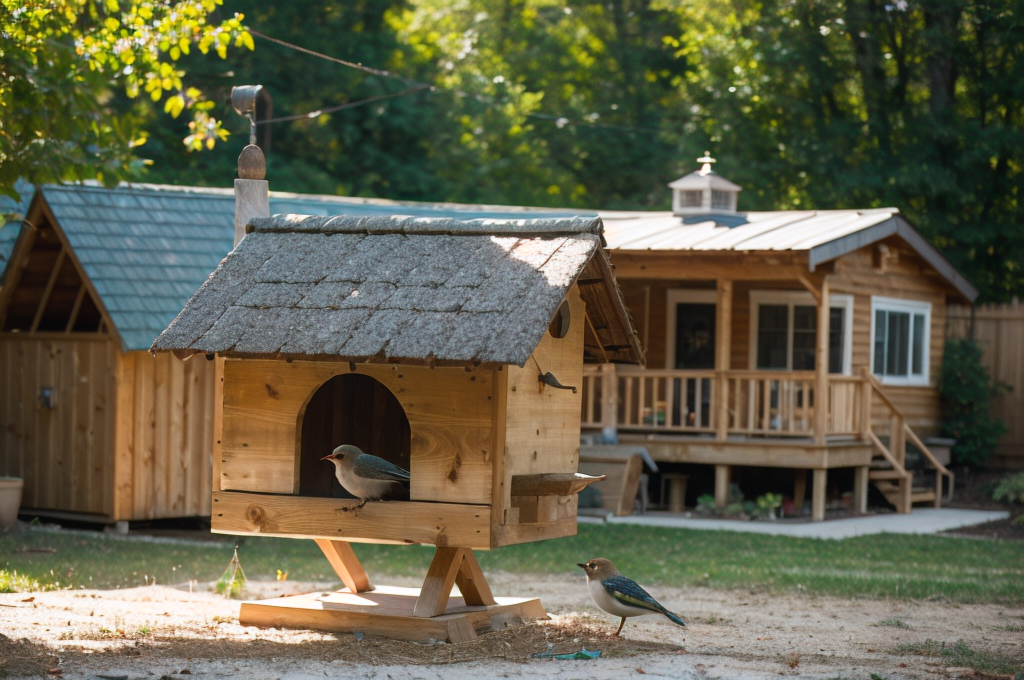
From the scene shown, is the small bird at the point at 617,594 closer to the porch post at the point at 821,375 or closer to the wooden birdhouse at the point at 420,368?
the wooden birdhouse at the point at 420,368

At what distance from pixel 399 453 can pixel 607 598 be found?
5.97 ft

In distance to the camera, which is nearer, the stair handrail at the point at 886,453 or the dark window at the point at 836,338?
the stair handrail at the point at 886,453

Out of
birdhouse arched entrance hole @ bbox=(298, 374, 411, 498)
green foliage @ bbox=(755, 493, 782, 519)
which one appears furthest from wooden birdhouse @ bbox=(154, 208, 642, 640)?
green foliage @ bbox=(755, 493, 782, 519)

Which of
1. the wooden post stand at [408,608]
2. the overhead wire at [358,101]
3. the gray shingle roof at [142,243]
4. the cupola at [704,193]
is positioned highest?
the overhead wire at [358,101]

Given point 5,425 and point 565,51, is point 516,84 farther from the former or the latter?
point 5,425

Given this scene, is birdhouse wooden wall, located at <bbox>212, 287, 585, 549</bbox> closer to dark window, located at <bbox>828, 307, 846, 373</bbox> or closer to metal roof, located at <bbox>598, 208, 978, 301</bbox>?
metal roof, located at <bbox>598, 208, 978, 301</bbox>

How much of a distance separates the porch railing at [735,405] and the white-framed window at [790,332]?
0.76 meters

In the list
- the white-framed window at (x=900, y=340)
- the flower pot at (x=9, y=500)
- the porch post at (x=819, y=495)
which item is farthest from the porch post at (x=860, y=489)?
the flower pot at (x=9, y=500)

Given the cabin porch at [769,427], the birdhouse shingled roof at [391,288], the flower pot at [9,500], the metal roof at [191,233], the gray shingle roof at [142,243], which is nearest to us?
the birdhouse shingled roof at [391,288]

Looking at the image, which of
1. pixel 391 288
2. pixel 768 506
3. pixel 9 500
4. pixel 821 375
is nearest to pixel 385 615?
pixel 391 288

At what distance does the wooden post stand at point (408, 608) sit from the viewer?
24.7 feet

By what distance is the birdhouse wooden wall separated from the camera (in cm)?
688

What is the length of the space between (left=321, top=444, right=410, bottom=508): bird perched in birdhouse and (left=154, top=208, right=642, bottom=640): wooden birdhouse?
0.25 feet

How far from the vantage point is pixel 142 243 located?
1405 cm
